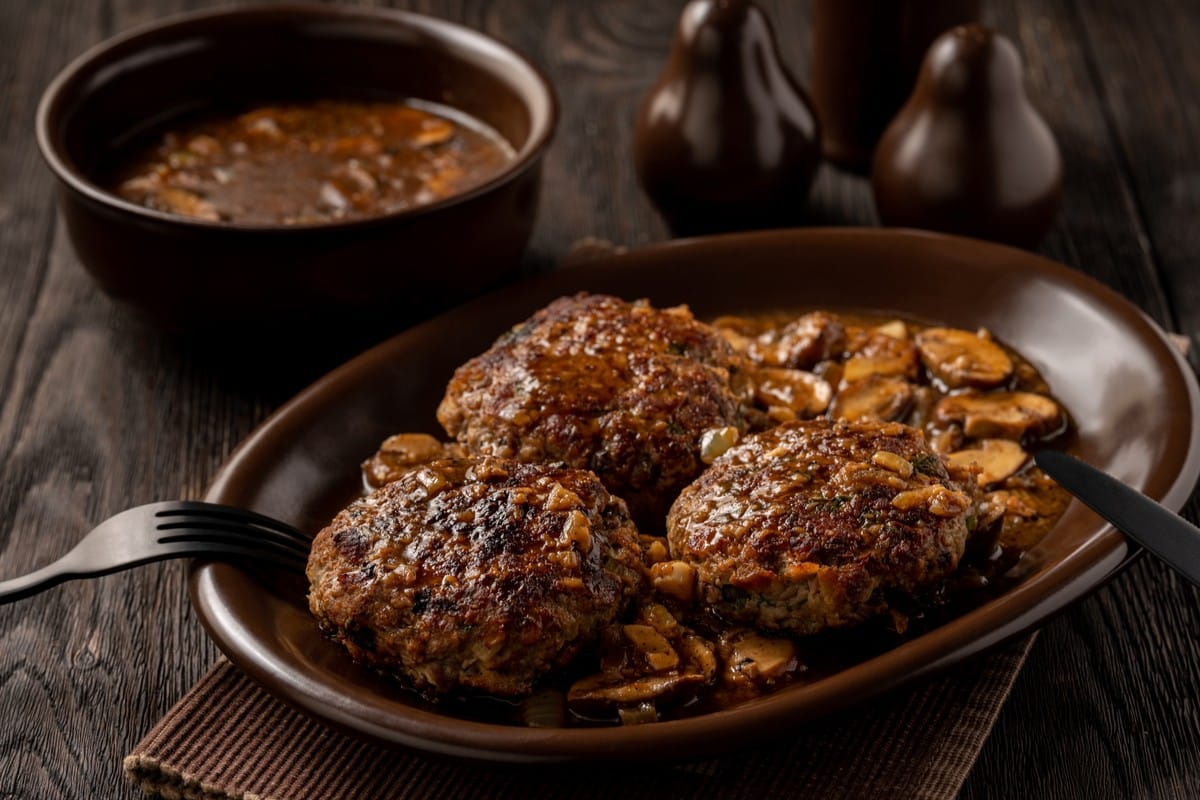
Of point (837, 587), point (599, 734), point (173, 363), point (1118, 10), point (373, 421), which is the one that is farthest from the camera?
point (1118, 10)

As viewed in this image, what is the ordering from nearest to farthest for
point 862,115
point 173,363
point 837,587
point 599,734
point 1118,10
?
1. point 599,734
2. point 837,587
3. point 173,363
4. point 862,115
5. point 1118,10

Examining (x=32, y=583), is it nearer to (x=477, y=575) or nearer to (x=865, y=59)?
(x=477, y=575)

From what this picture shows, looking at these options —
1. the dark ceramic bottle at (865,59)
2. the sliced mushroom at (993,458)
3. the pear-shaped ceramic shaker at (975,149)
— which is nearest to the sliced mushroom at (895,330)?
the sliced mushroom at (993,458)

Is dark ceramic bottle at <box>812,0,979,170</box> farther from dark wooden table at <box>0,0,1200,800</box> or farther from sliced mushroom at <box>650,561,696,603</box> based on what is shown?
sliced mushroom at <box>650,561,696,603</box>

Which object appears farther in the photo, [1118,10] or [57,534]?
[1118,10]

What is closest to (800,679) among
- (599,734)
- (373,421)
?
(599,734)

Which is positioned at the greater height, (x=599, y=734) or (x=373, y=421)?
(x=599, y=734)

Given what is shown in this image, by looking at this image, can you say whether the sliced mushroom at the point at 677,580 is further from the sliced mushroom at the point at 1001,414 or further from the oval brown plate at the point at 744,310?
the sliced mushroom at the point at 1001,414

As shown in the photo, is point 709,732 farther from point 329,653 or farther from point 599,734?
point 329,653

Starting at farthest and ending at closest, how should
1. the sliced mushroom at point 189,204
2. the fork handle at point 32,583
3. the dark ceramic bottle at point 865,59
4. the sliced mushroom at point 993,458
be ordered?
the dark ceramic bottle at point 865,59 → the sliced mushroom at point 189,204 → the sliced mushroom at point 993,458 → the fork handle at point 32,583
